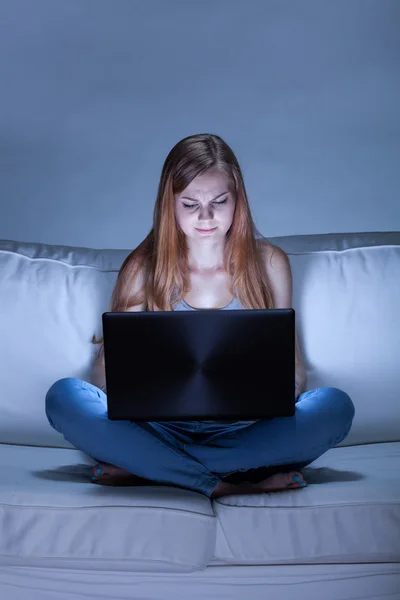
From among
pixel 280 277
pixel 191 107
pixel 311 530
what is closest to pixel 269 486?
pixel 311 530

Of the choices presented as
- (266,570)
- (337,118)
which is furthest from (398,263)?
(266,570)

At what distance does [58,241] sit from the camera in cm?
252

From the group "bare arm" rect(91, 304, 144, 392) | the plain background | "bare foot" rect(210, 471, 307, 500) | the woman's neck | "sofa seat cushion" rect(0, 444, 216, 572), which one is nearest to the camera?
"sofa seat cushion" rect(0, 444, 216, 572)

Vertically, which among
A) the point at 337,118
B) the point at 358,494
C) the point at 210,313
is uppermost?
the point at 337,118

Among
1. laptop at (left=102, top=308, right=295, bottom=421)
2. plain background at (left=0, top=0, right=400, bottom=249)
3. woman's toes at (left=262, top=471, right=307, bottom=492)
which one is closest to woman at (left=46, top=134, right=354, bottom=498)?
woman's toes at (left=262, top=471, right=307, bottom=492)

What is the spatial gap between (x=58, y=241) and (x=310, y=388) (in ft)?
3.36

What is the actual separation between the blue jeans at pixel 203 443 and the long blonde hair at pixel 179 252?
385mm

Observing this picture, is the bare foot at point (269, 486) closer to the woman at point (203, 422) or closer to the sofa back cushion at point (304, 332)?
the woman at point (203, 422)

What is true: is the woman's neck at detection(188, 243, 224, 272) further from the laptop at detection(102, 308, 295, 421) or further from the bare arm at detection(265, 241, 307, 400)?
the laptop at detection(102, 308, 295, 421)

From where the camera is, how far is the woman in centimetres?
151

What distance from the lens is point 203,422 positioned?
1715mm

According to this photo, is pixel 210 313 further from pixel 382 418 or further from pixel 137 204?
pixel 137 204

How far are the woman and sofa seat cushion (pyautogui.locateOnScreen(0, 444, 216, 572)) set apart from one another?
97 millimetres

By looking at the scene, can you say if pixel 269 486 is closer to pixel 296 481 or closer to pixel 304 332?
pixel 296 481
